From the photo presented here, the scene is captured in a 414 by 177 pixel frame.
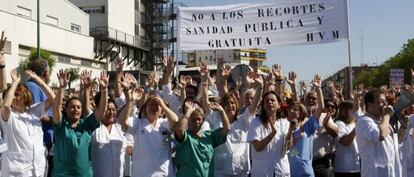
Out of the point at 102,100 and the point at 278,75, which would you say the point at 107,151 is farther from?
the point at 278,75

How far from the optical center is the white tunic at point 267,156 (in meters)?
6.80

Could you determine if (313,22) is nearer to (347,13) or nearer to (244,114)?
(347,13)

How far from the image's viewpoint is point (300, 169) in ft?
24.7

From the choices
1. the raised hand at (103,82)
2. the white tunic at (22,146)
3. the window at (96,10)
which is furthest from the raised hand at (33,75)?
the window at (96,10)

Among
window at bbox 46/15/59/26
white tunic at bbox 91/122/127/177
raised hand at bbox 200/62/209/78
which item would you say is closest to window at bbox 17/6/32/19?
window at bbox 46/15/59/26

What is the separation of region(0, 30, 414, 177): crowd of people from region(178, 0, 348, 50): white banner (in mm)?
3767

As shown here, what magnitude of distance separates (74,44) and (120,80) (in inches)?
1527

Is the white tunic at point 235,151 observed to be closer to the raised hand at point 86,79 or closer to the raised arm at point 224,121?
the raised arm at point 224,121

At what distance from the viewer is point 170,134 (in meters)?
6.87

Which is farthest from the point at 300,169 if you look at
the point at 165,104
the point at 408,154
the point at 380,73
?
the point at 380,73

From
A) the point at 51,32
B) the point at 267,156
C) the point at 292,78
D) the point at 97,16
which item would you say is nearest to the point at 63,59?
the point at 51,32

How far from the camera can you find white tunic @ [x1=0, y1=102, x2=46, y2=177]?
621cm

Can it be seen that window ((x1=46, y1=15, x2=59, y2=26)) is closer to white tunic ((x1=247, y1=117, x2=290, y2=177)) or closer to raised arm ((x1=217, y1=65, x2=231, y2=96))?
raised arm ((x1=217, y1=65, x2=231, y2=96))

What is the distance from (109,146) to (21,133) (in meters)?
1.13
